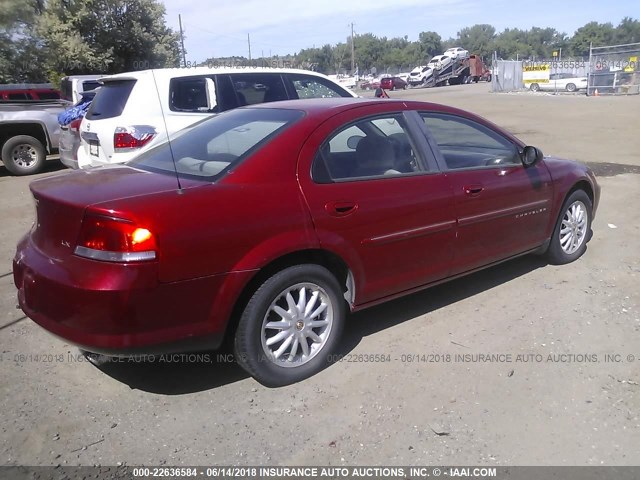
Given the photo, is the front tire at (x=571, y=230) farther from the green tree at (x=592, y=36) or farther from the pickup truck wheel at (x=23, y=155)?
the green tree at (x=592, y=36)

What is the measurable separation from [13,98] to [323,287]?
12.9m

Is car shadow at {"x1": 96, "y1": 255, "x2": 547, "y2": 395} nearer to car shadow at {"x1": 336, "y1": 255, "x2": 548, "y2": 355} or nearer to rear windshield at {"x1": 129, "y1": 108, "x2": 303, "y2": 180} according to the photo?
car shadow at {"x1": 336, "y1": 255, "x2": 548, "y2": 355}

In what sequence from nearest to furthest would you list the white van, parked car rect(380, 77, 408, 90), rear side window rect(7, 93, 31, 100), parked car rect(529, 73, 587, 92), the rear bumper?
1. the rear bumper
2. the white van
3. rear side window rect(7, 93, 31, 100)
4. parked car rect(529, 73, 587, 92)
5. parked car rect(380, 77, 408, 90)

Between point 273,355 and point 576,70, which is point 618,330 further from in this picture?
point 576,70

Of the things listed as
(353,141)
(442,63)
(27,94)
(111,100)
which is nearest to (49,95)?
(27,94)

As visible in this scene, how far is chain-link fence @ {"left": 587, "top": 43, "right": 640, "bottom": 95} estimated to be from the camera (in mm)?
32312

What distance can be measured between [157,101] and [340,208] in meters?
4.23

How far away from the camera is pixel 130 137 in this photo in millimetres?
6699

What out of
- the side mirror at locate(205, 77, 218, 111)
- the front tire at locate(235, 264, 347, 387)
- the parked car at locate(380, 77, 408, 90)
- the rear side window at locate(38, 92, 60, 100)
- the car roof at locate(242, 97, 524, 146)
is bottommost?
the front tire at locate(235, 264, 347, 387)

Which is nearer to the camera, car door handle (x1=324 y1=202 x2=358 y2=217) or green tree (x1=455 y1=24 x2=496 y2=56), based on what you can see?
car door handle (x1=324 y1=202 x2=358 y2=217)

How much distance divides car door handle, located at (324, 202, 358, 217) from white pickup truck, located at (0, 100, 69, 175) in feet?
31.2

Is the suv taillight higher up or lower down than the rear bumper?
higher up

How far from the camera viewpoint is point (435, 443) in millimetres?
2930

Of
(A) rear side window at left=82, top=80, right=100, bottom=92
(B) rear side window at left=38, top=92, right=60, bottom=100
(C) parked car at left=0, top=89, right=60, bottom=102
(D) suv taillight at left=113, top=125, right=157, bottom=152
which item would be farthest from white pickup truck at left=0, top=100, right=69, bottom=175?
(D) suv taillight at left=113, top=125, right=157, bottom=152
